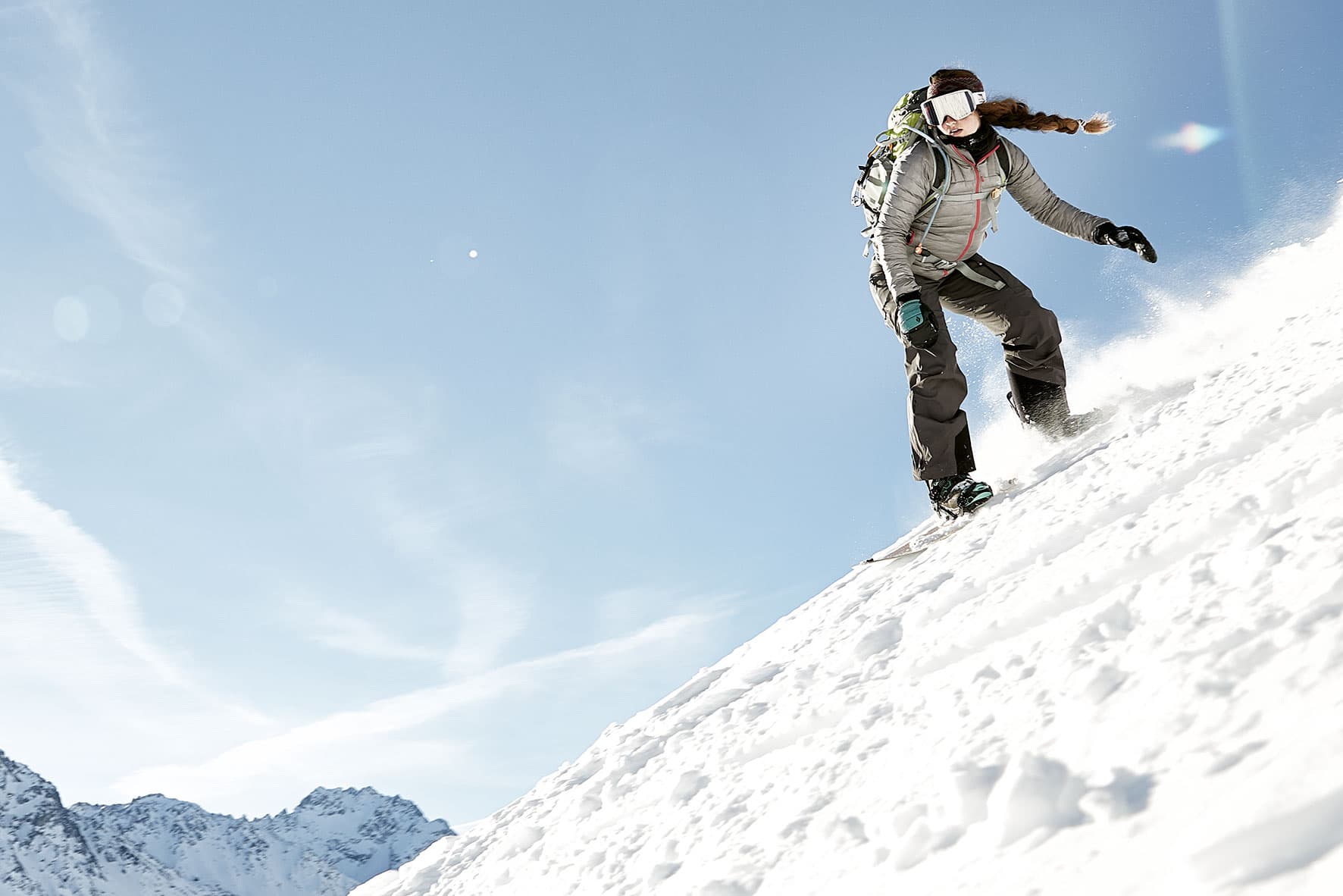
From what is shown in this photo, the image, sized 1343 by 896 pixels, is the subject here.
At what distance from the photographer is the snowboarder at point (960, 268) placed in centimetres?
514

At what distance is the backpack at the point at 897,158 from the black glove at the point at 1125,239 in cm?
67

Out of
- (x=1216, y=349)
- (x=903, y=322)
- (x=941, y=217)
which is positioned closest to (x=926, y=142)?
(x=941, y=217)

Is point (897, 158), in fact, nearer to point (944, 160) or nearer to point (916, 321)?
point (944, 160)

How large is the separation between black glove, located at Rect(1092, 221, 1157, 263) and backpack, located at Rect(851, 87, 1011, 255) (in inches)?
26.2

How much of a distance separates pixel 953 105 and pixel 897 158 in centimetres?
42

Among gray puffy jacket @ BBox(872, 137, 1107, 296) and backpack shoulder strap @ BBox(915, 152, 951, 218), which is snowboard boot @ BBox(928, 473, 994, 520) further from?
backpack shoulder strap @ BBox(915, 152, 951, 218)

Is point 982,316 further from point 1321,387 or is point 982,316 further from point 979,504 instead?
point 1321,387

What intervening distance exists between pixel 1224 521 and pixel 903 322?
2.75 meters

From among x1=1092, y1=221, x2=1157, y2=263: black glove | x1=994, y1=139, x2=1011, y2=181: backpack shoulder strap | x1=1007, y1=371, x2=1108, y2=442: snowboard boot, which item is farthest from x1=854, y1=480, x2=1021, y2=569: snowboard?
x1=994, y1=139, x2=1011, y2=181: backpack shoulder strap

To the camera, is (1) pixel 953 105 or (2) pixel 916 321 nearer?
(1) pixel 953 105

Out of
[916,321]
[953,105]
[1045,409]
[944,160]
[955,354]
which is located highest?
[953,105]

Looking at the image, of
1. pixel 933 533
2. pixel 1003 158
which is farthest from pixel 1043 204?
pixel 933 533

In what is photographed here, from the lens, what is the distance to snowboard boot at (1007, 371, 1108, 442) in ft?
18.2

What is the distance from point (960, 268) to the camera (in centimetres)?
559
